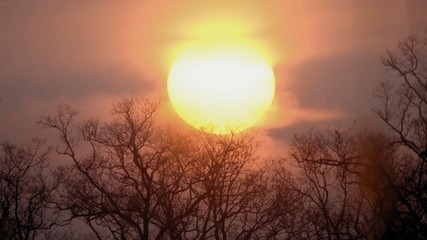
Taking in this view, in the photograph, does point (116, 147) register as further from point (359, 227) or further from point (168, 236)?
point (359, 227)

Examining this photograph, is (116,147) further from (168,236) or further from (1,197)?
(1,197)

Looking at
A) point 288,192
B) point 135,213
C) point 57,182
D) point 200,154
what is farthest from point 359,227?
point 57,182

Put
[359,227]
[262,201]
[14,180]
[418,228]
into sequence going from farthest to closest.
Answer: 1. [14,180]
2. [262,201]
3. [359,227]
4. [418,228]

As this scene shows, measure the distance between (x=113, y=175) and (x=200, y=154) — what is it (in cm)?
441

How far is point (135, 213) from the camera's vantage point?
32.3 meters

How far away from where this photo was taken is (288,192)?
3544 centimetres

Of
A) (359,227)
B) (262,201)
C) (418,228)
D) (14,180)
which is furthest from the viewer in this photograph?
(14,180)

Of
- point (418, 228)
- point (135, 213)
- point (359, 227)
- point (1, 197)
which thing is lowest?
point (418, 228)

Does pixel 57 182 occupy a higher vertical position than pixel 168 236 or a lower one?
higher

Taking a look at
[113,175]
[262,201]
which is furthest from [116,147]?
[262,201]

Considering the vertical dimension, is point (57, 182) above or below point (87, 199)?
above

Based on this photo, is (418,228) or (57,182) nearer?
(418,228)

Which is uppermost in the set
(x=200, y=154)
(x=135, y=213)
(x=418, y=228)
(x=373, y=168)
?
(x=200, y=154)

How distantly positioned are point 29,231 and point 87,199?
30.4 ft
